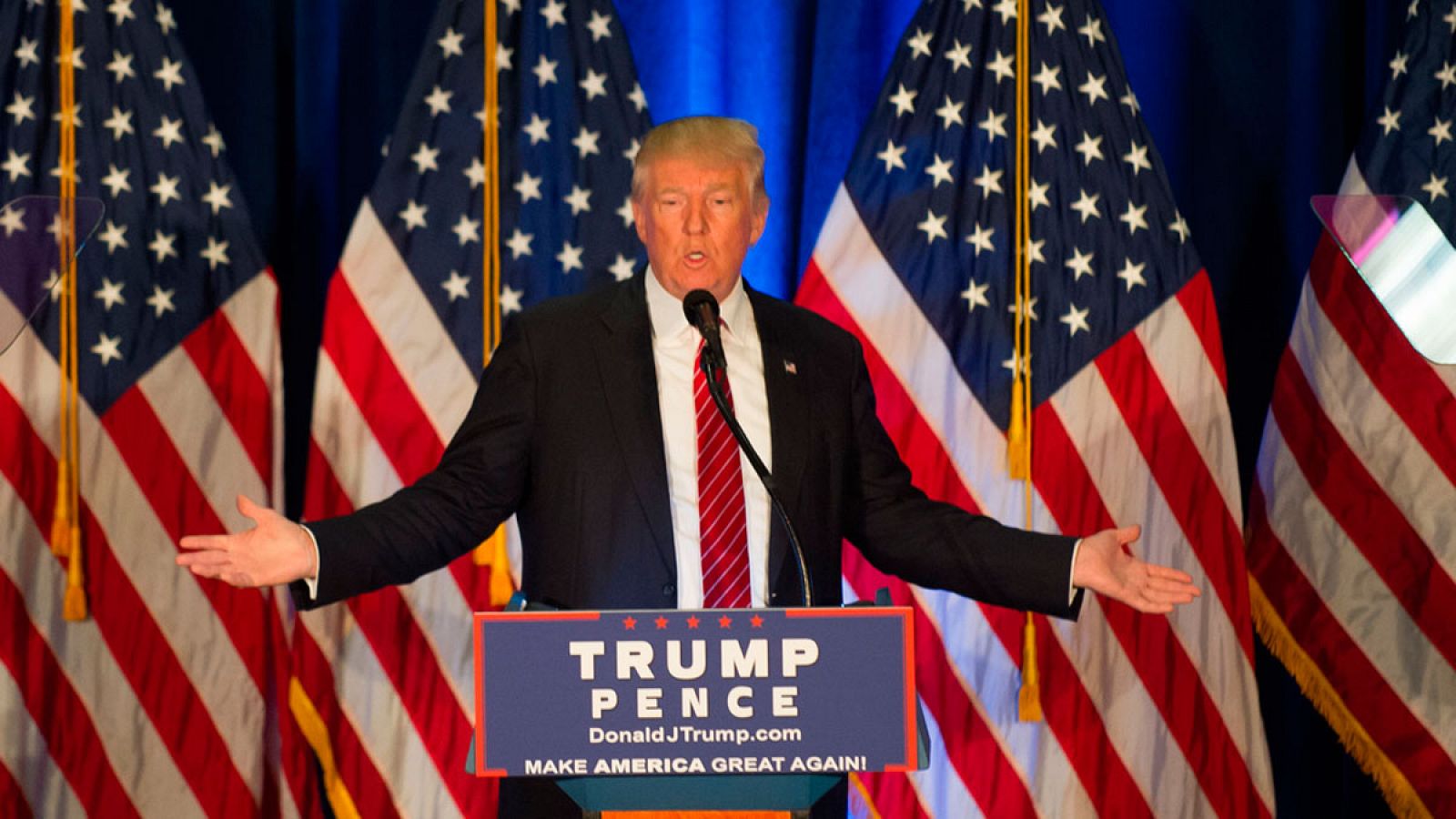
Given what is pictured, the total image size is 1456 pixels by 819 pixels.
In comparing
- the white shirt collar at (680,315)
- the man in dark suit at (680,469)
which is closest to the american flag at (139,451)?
the man in dark suit at (680,469)

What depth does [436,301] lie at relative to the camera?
12.5 feet

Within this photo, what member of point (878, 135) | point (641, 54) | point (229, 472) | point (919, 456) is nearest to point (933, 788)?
point (919, 456)

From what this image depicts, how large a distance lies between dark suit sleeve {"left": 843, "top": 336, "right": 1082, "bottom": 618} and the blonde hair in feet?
1.23

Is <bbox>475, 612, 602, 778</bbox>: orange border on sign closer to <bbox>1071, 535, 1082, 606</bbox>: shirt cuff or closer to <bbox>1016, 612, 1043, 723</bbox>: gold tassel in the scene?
<bbox>1071, 535, 1082, 606</bbox>: shirt cuff

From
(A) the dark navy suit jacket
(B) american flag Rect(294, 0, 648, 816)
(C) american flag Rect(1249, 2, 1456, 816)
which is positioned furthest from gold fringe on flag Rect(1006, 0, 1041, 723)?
(A) the dark navy suit jacket

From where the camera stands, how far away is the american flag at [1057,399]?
375cm

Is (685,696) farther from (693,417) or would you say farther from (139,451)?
(139,451)

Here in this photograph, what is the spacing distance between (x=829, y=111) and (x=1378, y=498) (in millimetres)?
1650

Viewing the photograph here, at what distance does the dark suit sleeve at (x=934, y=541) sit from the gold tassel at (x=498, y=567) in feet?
4.31

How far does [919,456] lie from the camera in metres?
3.79

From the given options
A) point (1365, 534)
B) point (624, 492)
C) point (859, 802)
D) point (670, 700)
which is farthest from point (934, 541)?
point (1365, 534)

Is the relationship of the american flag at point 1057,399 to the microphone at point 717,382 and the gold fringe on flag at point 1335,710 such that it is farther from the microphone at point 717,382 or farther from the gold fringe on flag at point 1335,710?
the microphone at point 717,382

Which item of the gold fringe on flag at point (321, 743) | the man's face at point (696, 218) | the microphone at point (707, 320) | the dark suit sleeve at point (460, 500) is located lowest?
the gold fringe on flag at point (321, 743)

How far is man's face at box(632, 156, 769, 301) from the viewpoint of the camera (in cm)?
236
